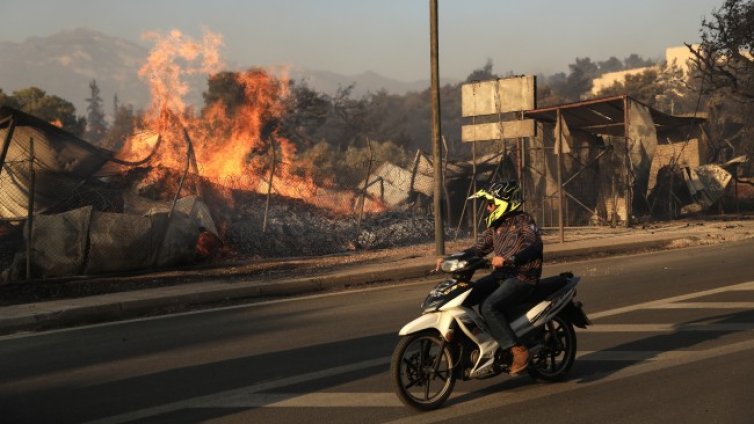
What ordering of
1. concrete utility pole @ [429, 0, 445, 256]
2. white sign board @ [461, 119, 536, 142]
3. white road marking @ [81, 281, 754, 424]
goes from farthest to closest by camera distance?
1. white sign board @ [461, 119, 536, 142]
2. concrete utility pole @ [429, 0, 445, 256]
3. white road marking @ [81, 281, 754, 424]

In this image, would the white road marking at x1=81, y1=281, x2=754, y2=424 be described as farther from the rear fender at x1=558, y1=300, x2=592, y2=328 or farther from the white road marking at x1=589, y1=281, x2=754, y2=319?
the white road marking at x1=589, y1=281, x2=754, y2=319

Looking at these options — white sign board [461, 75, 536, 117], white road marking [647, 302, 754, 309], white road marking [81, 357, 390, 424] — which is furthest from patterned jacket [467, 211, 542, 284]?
white sign board [461, 75, 536, 117]

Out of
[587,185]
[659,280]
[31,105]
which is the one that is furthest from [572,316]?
[31,105]

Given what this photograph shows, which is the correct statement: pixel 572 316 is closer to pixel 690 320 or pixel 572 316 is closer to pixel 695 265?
pixel 690 320

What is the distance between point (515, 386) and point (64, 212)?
1249cm

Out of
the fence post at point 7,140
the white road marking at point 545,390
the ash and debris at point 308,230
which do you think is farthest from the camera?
the ash and debris at point 308,230

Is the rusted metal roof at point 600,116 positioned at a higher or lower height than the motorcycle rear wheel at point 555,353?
higher

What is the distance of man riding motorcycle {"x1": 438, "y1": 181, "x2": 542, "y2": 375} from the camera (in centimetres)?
626

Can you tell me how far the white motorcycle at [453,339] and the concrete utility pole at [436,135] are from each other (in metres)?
10.4

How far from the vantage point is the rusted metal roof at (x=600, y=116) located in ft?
80.3

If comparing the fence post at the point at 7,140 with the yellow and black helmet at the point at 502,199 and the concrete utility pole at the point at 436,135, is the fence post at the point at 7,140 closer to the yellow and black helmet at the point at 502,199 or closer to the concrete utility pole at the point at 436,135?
the concrete utility pole at the point at 436,135

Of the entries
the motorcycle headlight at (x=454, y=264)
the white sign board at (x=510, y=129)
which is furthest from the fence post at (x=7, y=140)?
the white sign board at (x=510, y=129)

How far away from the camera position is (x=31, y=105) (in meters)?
53.5

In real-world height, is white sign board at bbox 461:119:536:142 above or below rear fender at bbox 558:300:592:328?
above
